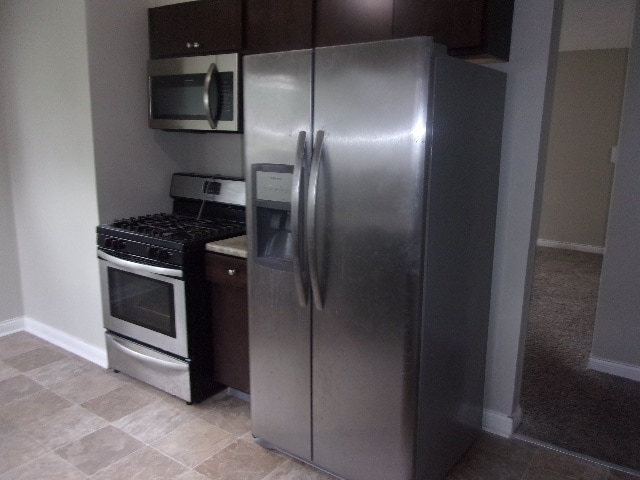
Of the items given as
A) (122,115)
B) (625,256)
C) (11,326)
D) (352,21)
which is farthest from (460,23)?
(11,326)

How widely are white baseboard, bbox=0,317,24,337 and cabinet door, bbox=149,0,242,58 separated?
2178 mm

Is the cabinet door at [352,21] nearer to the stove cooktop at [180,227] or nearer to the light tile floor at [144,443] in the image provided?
the stove cooktop at [180,227]

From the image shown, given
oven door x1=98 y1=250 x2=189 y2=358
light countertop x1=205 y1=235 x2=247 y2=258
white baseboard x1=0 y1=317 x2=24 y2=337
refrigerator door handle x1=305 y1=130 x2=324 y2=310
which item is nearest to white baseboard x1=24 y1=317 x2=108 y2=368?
white baseboard x1=0 y1=317 x2=24 y2=337

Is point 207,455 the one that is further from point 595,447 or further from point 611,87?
point 611,87

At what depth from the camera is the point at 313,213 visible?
1974 millimetres

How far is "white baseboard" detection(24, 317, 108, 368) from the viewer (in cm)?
333

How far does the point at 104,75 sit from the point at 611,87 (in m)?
5.41

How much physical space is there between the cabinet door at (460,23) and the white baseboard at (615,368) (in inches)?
82.6

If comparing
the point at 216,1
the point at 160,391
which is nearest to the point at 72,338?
the point at 160,391

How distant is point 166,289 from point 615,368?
270 centimetres

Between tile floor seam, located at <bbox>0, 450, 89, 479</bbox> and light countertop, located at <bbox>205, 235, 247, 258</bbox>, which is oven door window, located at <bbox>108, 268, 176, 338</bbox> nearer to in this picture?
light countertop, located at <bbox>205, 235, 247, 258</bbox>

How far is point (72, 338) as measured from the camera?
3.52 meters

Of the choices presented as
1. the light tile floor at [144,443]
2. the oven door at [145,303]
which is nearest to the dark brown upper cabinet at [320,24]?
the oven door at [145,303]

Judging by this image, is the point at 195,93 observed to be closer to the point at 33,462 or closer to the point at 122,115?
the point at 122,115
